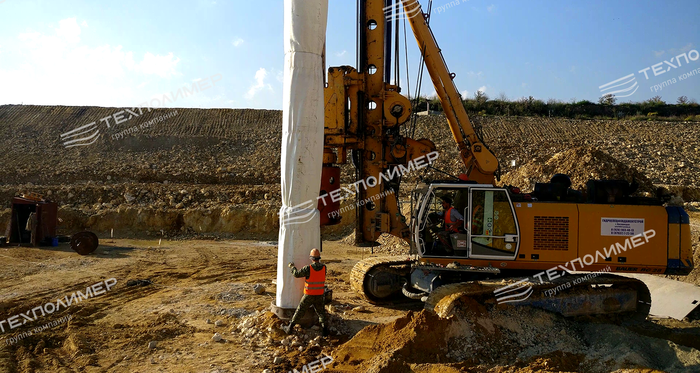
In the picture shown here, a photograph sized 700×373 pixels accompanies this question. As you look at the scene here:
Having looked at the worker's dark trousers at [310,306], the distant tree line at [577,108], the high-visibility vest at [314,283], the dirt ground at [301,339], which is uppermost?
the distant tree line at [577,108]

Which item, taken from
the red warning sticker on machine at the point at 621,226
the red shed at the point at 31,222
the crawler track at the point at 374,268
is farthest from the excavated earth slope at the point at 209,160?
the red warning sticker on machine at the point at 621,226

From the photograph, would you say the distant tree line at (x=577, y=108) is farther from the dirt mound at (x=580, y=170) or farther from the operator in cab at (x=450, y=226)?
the operator in cab at (x=450, y=226)

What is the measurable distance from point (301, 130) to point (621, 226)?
5197 millimetres

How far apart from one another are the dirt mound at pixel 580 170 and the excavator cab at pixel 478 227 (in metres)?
13.9

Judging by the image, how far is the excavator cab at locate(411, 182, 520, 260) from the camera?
7684mm

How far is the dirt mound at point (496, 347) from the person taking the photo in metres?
5.94

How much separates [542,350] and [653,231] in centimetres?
273

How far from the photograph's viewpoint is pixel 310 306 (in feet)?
23.1

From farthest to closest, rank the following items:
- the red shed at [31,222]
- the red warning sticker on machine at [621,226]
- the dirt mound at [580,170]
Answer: the dirt mound at [580,170], the red shed at [31,222], the red warning sticker on machine at [621,226]

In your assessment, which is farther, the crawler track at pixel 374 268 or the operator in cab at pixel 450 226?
the crawler track at pixel 374 268

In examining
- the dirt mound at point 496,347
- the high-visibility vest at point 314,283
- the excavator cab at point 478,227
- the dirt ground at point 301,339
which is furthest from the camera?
the excavator cab at point 478,227

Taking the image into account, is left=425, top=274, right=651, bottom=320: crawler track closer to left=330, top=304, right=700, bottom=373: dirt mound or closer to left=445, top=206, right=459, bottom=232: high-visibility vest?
left=330, top=304, right=700, bottom=373: dirt mound

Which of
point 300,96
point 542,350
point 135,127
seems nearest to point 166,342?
point 300,96

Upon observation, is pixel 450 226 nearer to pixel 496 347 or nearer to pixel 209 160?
pixel 496 347
